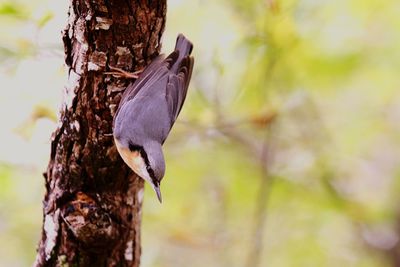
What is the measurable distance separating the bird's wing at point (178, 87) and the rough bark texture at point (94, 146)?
304 mm

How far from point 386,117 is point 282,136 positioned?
0.92 m

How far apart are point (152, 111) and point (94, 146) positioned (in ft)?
1.25

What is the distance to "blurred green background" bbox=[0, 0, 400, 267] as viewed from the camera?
9.07 feet

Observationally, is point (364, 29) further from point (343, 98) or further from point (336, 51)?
point (343, 98)

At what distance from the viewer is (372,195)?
4.81 meters

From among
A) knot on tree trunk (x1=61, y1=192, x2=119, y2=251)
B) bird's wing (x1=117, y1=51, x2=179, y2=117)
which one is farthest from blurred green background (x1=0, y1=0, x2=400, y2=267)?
knot on tree trunk (x1=61, y1=192, x2=119, y2=251)

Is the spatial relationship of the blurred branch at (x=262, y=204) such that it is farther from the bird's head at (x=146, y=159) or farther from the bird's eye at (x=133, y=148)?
the bird's eye at (x=133, y=148)

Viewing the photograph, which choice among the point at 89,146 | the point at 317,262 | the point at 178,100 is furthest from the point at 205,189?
the point at 89,146

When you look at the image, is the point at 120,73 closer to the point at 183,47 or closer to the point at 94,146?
the point at 94,146

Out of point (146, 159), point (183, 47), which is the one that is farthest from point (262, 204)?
point (146, 159)

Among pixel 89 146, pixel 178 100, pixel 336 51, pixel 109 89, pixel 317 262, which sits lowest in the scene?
pixel 89 146

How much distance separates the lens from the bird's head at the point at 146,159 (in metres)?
2.07

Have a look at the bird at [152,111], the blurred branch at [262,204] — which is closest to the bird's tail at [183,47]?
the bird at [152,111]

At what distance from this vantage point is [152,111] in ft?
7.74
